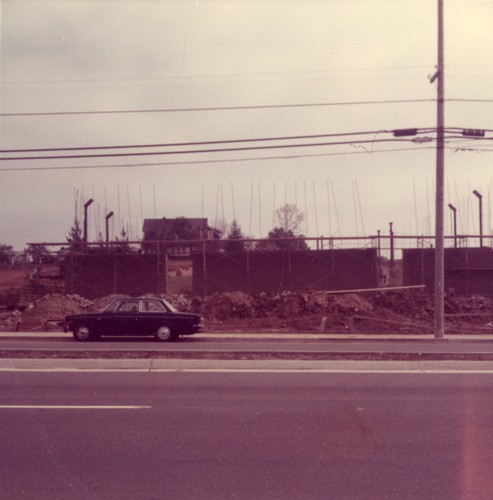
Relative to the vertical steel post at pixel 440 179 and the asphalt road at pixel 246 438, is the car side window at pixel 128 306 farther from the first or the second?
the vertical steel post at pixel 440 179

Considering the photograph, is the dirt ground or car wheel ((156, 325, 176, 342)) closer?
car wheel ((156, 325, 176, 342))

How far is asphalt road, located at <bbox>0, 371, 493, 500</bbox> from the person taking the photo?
17.8 feet

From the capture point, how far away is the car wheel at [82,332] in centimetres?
1956

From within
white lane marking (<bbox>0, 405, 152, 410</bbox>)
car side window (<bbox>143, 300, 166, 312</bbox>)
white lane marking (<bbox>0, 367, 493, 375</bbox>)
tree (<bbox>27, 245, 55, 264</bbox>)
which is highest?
tree (<bbox>27, 245, 55, 264</bbox>)

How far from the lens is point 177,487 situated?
5.39 meters

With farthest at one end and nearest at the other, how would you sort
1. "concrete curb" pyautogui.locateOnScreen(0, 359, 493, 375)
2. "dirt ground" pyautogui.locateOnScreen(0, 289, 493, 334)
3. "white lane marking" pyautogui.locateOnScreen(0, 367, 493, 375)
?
"dirt ground" pyautogui.locateOnScreen(0, 289, 493, 334), "concrete curb" pyautogui.locateOnScreen(0, 359, 493, 375), "white lane marking" pyautogui.locateOnScreen(0, 367, 493, 375)

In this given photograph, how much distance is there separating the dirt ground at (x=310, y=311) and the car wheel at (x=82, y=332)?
16.6 feet

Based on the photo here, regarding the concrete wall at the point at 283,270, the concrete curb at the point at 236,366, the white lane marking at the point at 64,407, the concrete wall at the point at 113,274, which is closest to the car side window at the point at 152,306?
the concrete curb at the point at 236,366

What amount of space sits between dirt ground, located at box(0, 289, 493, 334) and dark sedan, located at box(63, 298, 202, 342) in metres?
5.10

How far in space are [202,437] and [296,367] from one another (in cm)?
526

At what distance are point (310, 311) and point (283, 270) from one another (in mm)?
5062

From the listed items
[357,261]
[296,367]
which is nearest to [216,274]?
[357,261]

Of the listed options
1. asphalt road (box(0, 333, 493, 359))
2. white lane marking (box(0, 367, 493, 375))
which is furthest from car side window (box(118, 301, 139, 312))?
white lane marking (box(0, 367, 493, 375))

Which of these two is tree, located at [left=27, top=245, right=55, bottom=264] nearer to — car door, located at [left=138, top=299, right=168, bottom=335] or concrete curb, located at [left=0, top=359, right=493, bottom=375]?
car door, located at [left=138, top=299, right=168, bottom=335]
